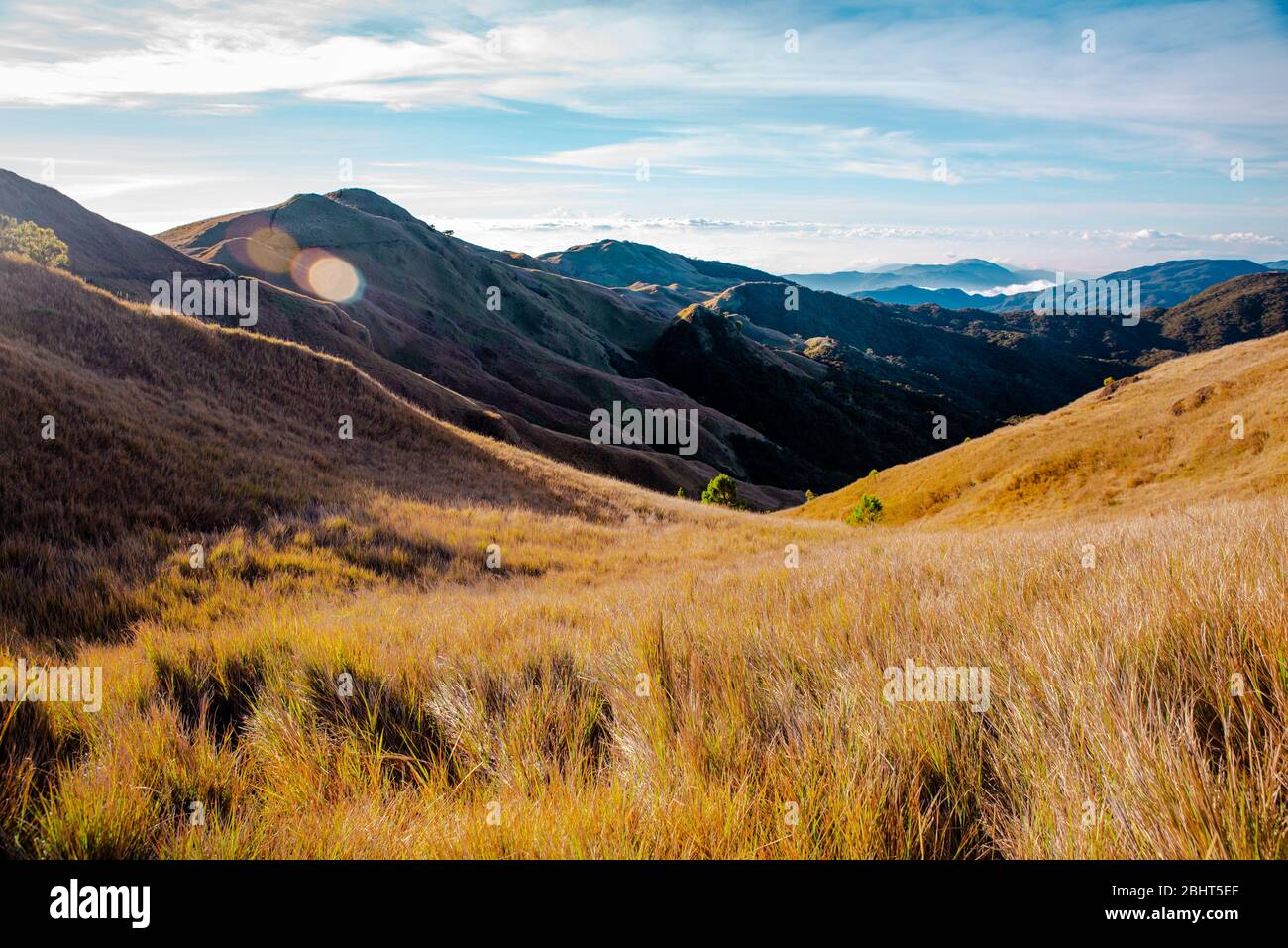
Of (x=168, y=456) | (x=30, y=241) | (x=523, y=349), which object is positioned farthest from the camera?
(x=523, y=349)

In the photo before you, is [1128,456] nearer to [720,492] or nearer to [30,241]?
[720,492]

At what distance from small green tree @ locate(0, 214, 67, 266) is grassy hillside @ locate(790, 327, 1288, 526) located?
68.8m

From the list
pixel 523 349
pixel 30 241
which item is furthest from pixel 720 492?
pixel 30 241

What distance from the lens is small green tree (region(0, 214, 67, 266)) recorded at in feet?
153

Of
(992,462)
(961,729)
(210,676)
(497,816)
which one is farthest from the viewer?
(992,462)

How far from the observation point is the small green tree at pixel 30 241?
46.6m

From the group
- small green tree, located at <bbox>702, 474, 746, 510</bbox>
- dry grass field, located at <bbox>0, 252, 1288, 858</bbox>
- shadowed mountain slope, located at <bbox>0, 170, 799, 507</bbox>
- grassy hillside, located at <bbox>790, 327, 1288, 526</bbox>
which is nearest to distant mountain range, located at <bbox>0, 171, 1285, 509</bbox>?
shadowed mountain slope, located at <bbox>0, 170, 799, 507</bbox>

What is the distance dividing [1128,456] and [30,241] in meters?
82.5

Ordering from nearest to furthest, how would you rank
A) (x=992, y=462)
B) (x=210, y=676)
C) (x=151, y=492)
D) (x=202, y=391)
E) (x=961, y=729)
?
(x=961, y=729) → (x=210, y=676) → (x=151, y=492) → (x=202, y=391) → (x=992, y=462)

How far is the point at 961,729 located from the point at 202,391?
81.6 ft

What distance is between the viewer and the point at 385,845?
1873 millimetres

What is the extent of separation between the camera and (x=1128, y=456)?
46.4m
